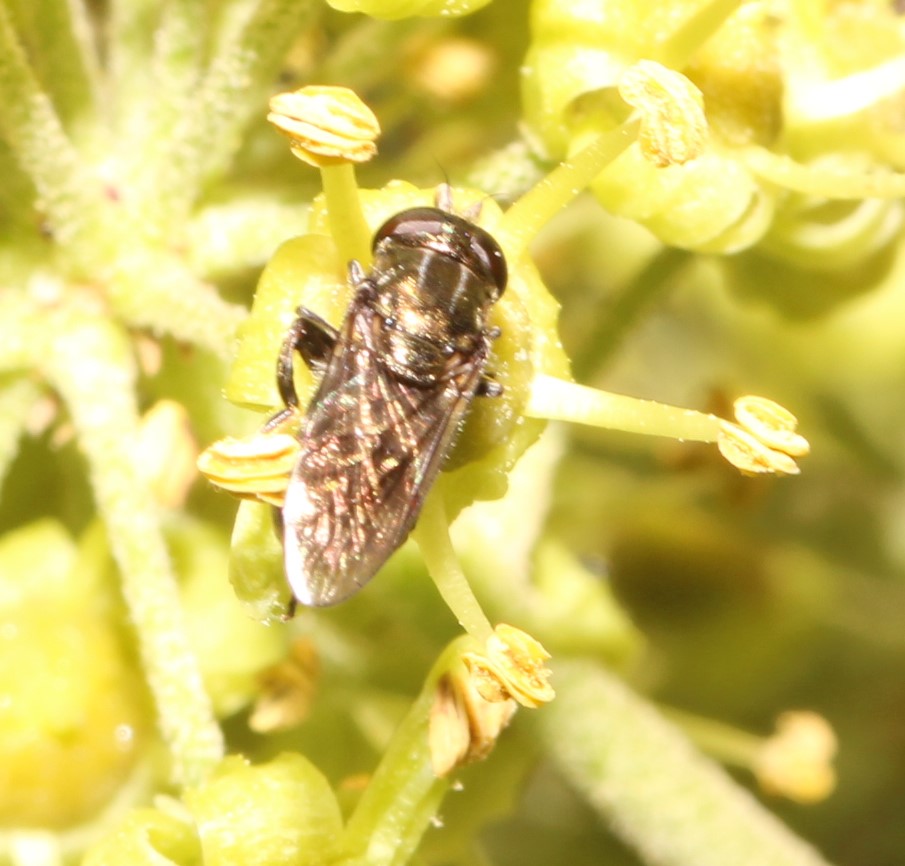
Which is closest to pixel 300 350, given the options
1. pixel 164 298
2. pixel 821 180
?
pixel 164 298

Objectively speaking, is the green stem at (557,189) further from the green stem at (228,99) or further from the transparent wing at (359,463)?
→ the green stem at (228,99)

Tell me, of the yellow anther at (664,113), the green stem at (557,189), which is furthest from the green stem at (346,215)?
the yellow anther at (664,113)

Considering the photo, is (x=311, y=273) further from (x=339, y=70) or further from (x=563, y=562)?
(x=563, y=562)

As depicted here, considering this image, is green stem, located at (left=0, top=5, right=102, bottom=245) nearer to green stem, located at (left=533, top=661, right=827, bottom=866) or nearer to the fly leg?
the fly leg

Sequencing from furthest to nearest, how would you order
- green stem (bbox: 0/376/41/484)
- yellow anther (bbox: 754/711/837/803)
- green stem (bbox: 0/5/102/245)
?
yellow anther (bbox: 754/711/837/803), green stem (bbox: 0/376/41/484), green stem (bbox: 0/5/102/245)

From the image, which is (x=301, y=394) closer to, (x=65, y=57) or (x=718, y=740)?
(x=65, y=57)

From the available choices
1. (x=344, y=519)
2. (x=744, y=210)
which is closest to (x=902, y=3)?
(x=744, y=210)

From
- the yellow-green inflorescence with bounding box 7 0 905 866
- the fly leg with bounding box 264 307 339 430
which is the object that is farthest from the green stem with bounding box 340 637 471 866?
the fly leg with bounding box 264 307 339 430
